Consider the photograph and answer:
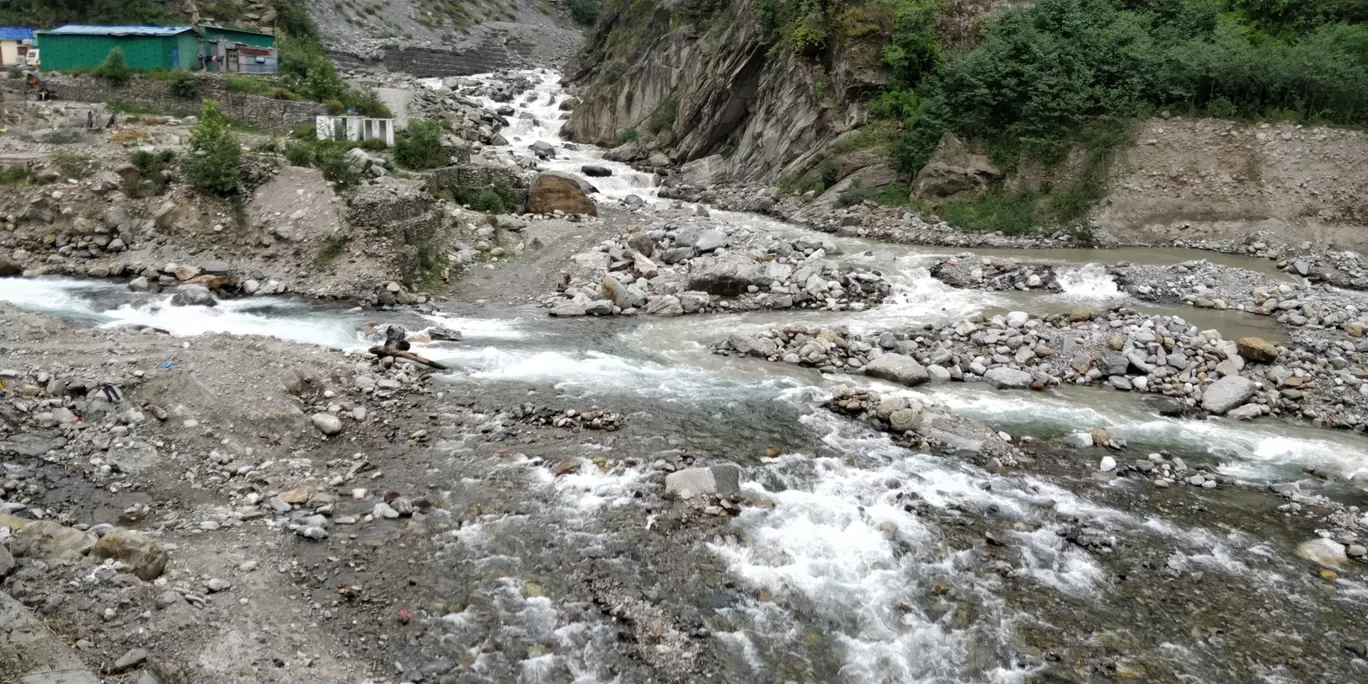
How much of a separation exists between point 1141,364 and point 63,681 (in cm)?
1557

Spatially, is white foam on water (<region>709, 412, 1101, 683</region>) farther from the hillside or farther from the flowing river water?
the hillside

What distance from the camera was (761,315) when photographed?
742 inches

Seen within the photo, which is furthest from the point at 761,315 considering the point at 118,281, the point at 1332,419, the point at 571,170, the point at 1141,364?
the point at 571,170

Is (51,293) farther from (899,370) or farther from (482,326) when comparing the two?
(899,370)

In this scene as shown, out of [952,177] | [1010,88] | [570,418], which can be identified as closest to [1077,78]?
[1010,88]

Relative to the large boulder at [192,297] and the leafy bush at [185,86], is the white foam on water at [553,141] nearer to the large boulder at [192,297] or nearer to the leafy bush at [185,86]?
the leafy bush at [185,86]

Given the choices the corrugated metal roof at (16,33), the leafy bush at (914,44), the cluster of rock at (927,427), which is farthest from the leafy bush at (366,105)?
the cluster of rock at (927,427)

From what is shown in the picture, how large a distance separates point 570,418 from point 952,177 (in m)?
19.0

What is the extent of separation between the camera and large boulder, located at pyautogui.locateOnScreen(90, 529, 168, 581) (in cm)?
775

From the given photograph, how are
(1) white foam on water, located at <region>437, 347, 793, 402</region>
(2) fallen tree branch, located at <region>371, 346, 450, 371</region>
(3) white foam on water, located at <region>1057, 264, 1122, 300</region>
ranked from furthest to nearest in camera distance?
(3) white foam on water, located at <region>1057, 264, 1122, 300</region> → (2) fallen tree branch, located at <region>371, 346, 450, 371</region> → (1) white foam on water, located at <region>437, 347, 793, 402</region>

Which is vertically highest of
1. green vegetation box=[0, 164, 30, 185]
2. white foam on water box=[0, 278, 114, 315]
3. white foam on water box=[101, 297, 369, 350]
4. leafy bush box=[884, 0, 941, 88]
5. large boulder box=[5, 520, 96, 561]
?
leafy bush box=[884, 0, 941, 88]

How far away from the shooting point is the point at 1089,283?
66.7 feet

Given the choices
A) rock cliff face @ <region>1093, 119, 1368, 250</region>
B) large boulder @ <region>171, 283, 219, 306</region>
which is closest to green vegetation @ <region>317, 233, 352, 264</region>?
large boulder @ <region>171, 283, 219, 306</region>

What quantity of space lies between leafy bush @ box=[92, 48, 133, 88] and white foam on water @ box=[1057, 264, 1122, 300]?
103ft
